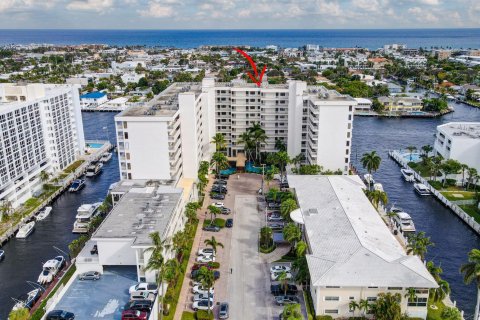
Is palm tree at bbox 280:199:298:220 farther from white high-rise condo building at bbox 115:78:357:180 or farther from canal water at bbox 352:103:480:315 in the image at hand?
canal water at bbox 352:103:480:315

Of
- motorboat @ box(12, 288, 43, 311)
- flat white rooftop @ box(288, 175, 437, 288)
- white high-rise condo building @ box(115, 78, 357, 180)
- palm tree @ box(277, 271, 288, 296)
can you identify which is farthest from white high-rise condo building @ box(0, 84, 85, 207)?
palm tree @ box(277, 271, 288, 296)

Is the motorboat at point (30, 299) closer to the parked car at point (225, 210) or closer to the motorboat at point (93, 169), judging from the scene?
the parked car at point (225, 210)

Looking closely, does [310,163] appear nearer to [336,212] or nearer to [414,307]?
[336,212]

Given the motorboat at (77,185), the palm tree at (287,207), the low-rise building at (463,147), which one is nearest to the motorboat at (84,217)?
the motorboat at (77,185)

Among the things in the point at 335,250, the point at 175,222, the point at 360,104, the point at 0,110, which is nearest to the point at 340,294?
the point at 335,250

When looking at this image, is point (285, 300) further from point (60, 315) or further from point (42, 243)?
point (42, 243)

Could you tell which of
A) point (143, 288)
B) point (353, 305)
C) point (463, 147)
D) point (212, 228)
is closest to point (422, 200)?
point (463, 147)
